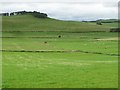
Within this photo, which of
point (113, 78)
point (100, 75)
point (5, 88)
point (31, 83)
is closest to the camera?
point (5, 88)

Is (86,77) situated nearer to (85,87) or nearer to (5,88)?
(85,87)

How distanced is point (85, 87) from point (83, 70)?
32.0 ft

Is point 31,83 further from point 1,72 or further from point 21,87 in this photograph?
point 1,72

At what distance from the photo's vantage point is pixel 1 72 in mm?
34812

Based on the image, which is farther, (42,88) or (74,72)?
(74,72)

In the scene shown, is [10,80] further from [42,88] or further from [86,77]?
[86,77]

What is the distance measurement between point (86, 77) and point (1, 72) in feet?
27.6

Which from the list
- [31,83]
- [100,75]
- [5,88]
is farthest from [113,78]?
[5,88]

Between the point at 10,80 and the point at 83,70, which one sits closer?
the point at 10,80

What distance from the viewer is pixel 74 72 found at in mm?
35312

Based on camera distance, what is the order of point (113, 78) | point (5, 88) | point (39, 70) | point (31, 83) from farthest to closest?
point (39, 70)
point (113, 78)
point (31, 83)
point (5, 88)

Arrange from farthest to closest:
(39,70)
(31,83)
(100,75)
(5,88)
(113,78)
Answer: (39,70)
(100,75)
(113,78)
(31,83)
(5,88)

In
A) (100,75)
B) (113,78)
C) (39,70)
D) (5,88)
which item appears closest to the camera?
(5,88)

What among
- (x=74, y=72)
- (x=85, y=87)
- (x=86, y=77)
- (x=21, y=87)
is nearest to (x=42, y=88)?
(x=21, y=87)
